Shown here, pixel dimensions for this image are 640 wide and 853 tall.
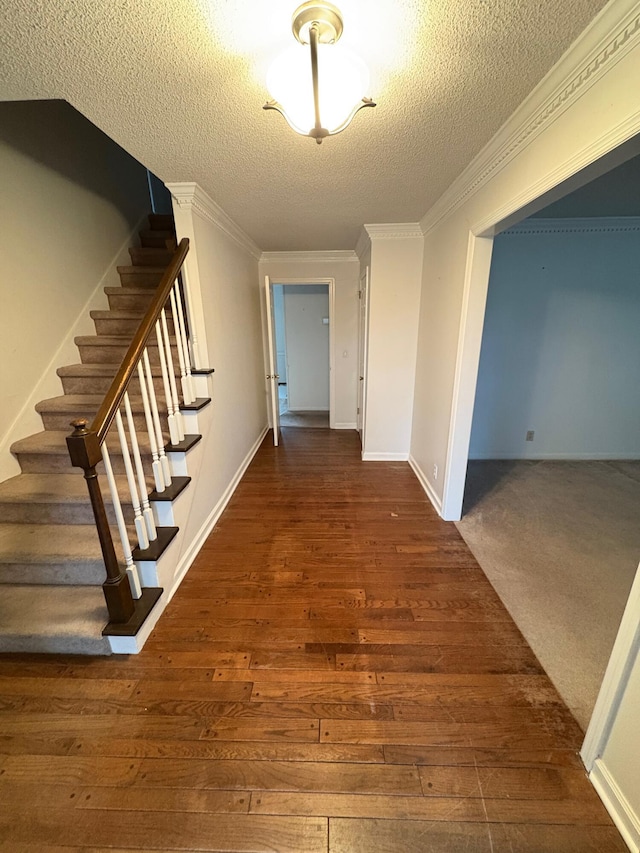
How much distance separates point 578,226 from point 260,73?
10.9 ft

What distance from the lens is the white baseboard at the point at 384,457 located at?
11.8 feet

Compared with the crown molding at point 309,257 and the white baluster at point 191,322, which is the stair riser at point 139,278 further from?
the crown molding at point 309,257

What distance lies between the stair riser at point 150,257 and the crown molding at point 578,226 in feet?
11.0

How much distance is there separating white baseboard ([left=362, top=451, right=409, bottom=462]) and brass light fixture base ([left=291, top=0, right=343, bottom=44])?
10.1 ft

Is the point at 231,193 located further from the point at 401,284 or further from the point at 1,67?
the point at 401,284

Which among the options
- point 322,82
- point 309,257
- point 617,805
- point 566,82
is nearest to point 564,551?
point 617,805

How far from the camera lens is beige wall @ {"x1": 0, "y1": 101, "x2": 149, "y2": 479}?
6.59 feet

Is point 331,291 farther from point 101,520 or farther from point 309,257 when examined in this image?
point 101,520

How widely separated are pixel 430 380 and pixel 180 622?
8.34ft

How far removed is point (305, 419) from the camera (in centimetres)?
539

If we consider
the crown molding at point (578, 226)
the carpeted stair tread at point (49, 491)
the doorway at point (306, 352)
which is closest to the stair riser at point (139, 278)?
the carpeted stair tread at point (49, 491)

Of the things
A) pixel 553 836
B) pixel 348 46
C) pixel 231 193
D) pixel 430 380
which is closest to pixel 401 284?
pixel 430 380

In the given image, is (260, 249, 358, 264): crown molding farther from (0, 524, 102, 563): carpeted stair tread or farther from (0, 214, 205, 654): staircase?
(0, 524, 102, 563): carpeted stair tread

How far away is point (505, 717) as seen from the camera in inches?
49.0
